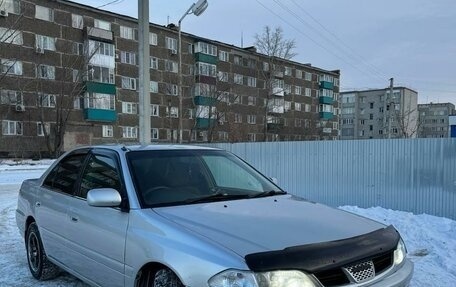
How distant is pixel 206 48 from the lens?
192 feet

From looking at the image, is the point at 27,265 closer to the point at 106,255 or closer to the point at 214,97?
the point at 106,255

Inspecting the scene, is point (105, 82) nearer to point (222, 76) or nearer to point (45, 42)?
point (45, 42)

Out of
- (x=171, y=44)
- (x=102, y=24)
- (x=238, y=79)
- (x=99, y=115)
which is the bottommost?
(x=99, y=115)

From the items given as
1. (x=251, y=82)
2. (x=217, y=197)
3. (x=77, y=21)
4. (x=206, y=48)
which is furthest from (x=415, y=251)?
(x=251, y=82)

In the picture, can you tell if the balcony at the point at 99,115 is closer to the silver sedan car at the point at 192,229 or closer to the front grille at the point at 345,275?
the silver sedan car at the point at 192,229

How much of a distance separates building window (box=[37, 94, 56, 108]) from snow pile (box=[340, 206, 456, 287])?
3935 cm

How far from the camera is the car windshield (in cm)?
365

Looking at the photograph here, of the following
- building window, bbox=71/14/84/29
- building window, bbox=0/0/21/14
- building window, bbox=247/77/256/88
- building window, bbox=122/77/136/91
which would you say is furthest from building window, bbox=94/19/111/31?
building window, bbox=247/77/256/88

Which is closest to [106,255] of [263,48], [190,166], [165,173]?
[165,173]

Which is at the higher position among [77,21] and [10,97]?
[77,21]

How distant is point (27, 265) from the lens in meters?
5.72

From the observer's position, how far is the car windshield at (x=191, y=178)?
12.0 feet

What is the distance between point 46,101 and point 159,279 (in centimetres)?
4472

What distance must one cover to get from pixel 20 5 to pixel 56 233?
43.1m
